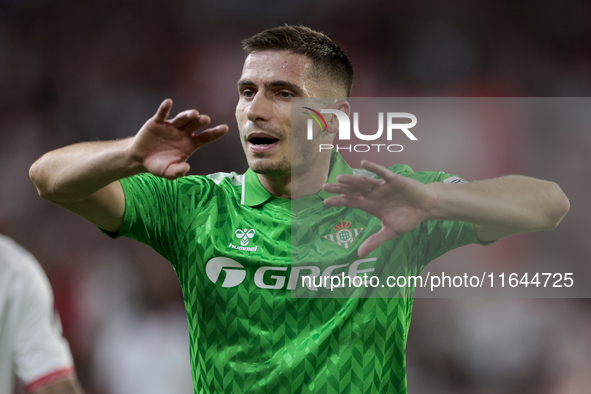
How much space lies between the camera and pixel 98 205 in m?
2.17

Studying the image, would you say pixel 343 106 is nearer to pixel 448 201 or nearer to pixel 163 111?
pixel 448 201

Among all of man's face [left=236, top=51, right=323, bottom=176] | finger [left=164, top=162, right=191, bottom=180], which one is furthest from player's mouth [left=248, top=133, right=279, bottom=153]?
finger [left=164, top=162, right=191, bottom=180]

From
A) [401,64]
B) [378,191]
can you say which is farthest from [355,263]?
[401,64]

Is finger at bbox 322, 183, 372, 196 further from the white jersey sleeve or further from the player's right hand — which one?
the white jersey sleeve

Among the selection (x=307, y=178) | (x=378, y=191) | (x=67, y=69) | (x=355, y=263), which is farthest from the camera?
(x=67, y=69)

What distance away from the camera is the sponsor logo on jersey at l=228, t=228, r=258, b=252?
2387mm

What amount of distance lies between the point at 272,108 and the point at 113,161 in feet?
2.68

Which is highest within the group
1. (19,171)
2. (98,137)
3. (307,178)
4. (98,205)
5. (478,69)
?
(478,69)

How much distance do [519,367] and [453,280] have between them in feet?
5.37

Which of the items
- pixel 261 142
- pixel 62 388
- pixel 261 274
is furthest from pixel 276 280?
pixel 62 388

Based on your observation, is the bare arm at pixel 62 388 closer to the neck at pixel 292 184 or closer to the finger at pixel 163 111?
the finger at pixel 163 111

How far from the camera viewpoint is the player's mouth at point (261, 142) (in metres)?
2.41

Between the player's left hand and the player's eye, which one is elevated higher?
the player's eye

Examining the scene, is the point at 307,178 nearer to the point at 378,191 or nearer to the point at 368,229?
the point at 368,229
